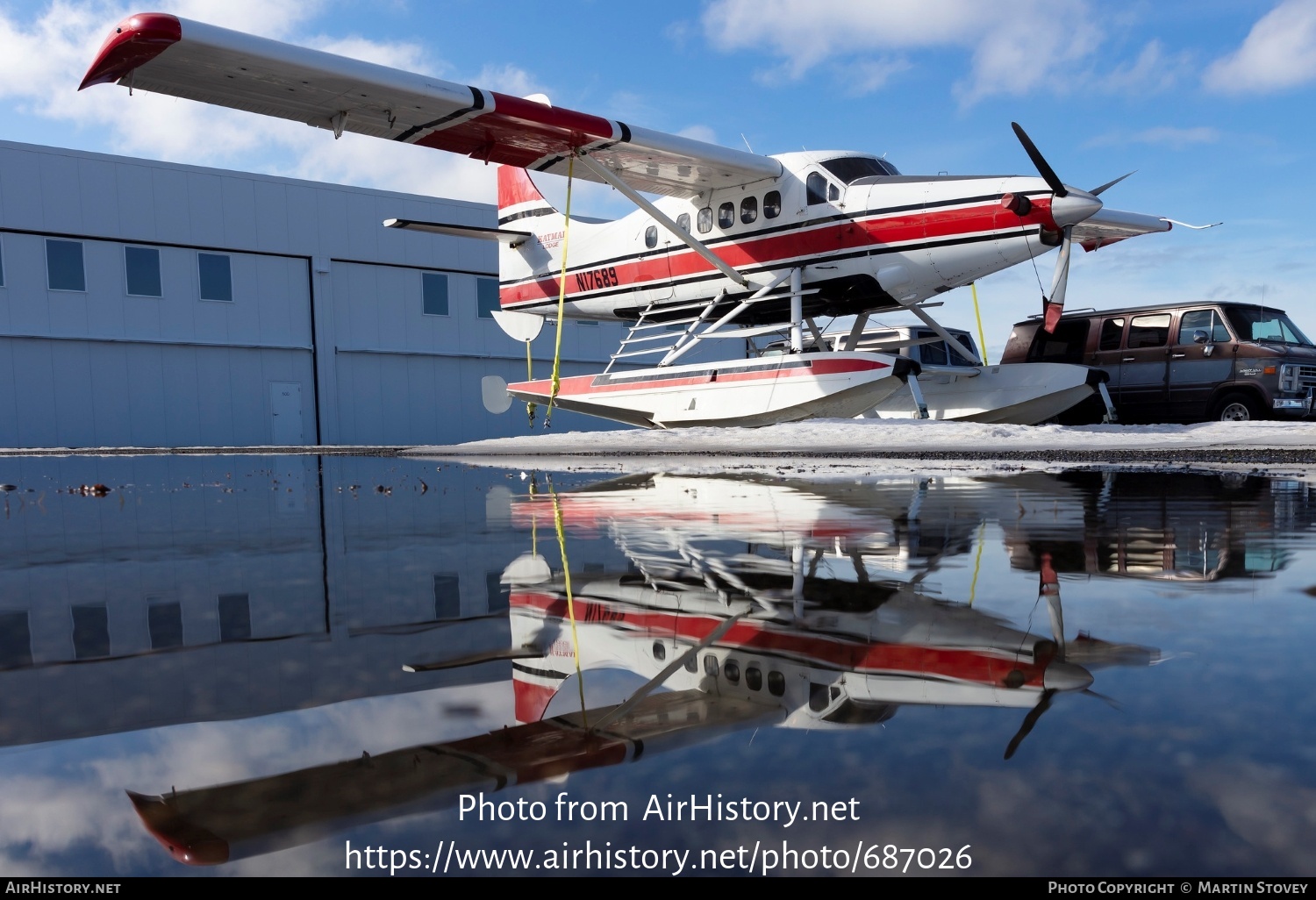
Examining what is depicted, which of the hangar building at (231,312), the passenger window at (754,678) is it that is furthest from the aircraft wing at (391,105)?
the hangar building at (231,312)

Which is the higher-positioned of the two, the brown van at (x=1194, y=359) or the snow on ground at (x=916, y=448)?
the brown van at (x=1194, y=359)

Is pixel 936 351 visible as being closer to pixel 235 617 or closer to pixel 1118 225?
pixel 1118 225

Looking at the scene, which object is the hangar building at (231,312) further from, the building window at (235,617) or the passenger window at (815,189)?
the building window at (235,617)

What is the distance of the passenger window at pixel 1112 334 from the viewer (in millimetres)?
13523

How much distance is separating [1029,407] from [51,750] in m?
13.6

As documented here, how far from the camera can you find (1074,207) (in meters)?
12.0

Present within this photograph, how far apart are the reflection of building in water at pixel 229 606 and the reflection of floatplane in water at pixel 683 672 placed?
0.18 m

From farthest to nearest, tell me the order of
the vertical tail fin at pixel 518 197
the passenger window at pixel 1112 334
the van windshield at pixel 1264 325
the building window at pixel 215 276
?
1. the building window at pixel 215 276
2. the vertical tail fin at pixel 518 197
3. the passenger window at pixel 1112 334
4. the van windshield at pixel 1264 325

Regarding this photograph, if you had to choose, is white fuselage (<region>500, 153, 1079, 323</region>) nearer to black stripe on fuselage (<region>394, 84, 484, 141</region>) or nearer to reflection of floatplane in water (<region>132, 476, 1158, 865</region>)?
black stripe on fuselage (<region>394, 84, 484, 141</region>)

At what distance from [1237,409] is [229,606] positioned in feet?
44.0

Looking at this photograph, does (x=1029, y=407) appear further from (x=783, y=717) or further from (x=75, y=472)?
(x=783, y=717)

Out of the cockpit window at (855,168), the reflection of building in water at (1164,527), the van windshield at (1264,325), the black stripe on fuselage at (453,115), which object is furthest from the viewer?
the cockpit window at (855,168)

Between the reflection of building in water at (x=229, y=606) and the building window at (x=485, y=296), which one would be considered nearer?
the reflection of building in water at (x=229, y=606)

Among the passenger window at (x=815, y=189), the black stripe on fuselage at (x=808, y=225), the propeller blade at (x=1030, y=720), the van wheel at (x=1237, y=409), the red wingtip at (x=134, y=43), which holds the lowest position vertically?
the propeller blade at (x=1030, y=720)
